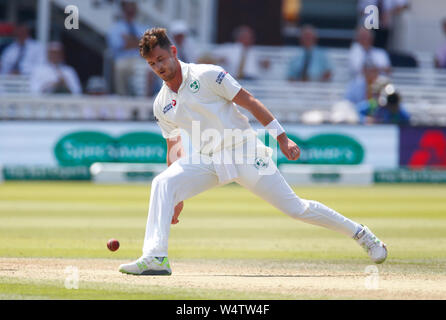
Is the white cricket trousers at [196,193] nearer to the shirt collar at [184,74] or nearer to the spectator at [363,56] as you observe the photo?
the shirt collar at [184,74]

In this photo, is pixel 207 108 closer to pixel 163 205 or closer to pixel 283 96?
pixel 163 205

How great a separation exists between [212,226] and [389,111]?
8.29m

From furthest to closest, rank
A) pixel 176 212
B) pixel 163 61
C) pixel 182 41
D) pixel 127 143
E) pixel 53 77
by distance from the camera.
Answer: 1. pixel 53 77
2. pixel 182 41
3. pixel 127 143
4. pixel 176 212
5. pixel 163 61

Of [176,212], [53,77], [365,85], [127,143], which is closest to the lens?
[176,212]

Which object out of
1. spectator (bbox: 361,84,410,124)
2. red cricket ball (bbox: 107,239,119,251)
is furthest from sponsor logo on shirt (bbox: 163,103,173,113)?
spectator (bbox: 361,84,410,124)

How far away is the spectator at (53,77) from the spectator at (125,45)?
94 cm

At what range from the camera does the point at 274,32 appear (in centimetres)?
2412

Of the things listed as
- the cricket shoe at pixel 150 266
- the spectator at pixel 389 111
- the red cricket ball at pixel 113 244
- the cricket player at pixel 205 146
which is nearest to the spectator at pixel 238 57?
the spectator at pixel 389 111

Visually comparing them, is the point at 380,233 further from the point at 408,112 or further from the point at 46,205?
the point at 408,112

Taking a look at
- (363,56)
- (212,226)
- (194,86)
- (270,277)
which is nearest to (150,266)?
(270,277)

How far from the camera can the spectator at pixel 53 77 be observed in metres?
18.4

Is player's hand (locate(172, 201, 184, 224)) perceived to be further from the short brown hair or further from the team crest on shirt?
the short brown hair

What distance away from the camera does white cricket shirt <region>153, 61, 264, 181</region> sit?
6.43 meters

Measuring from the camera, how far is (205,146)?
6.56 m
